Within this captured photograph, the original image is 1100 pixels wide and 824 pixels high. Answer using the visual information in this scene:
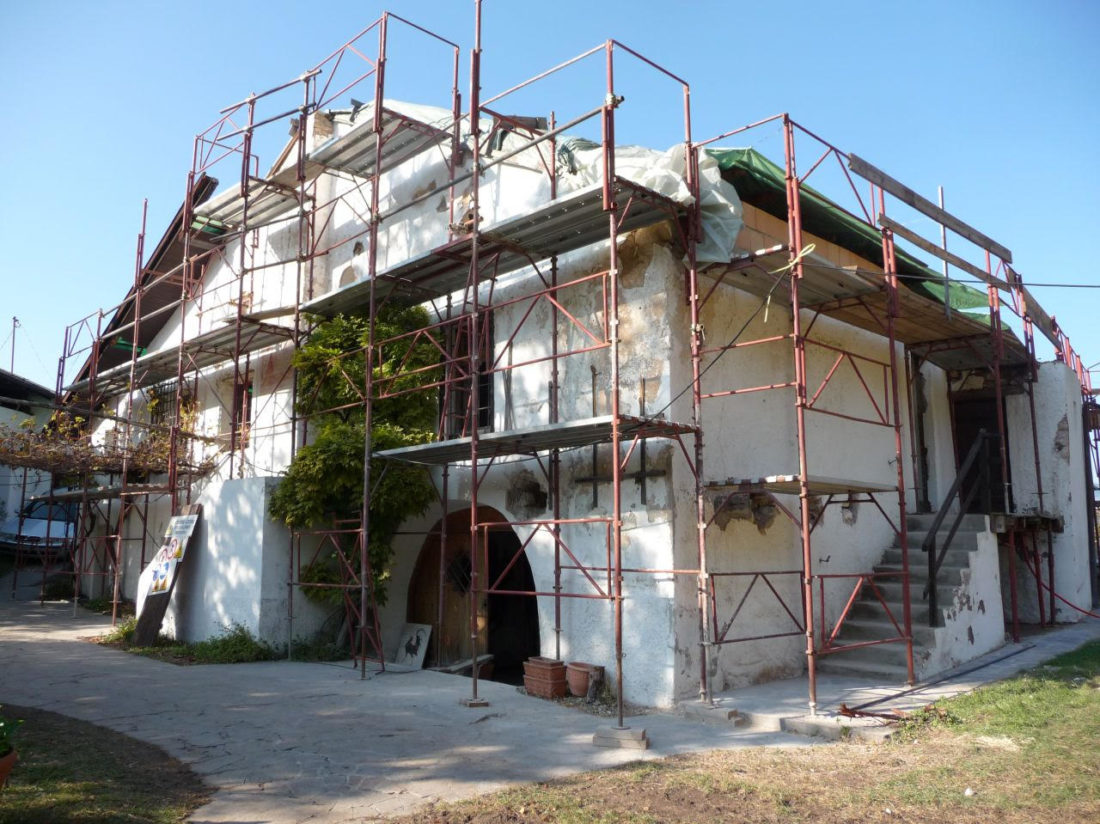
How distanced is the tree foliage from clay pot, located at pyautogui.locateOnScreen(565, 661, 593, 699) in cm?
341

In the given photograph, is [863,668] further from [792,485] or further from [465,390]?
[465,390]

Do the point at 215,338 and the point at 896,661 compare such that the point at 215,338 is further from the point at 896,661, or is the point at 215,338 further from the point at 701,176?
the point at 896,661

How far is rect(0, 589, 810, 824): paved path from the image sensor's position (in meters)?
5.76

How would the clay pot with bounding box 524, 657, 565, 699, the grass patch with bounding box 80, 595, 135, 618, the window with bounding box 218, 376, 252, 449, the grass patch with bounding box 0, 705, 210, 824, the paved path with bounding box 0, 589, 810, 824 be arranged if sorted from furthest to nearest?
the grass patch with bounding box 80, 595, 135, 618, the window with bounding box 218, 376, 252, 449, the clay pot with bounding box 524, 657, 565, 699, the paved path with bounding box 0, 589, 810, 824, the grass patch with bounding box 0, 705, 210, 824

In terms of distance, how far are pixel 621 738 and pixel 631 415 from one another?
3.16 m

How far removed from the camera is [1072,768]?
5938 millimetres

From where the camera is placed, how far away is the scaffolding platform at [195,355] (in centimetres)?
1377

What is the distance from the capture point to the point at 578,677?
878cm

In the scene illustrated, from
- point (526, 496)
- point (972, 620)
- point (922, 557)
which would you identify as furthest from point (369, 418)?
point (972, 620)

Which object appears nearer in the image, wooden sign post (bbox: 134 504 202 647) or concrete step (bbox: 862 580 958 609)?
concrete step (bbox: 862 580 958 609)

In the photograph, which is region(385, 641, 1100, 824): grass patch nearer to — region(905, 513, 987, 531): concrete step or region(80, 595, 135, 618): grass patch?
region(905, 513, 987, 531): concrete step

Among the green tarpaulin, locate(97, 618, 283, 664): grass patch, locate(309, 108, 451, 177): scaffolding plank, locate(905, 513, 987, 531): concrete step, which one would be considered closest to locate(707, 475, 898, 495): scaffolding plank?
the green tarpaulin

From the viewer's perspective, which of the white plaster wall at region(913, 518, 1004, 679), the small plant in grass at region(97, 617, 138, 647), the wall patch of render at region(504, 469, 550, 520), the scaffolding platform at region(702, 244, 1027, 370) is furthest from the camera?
the small plant in grass at region(97, 617, 138, 647)

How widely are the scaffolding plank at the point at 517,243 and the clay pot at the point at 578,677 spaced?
438 cm
